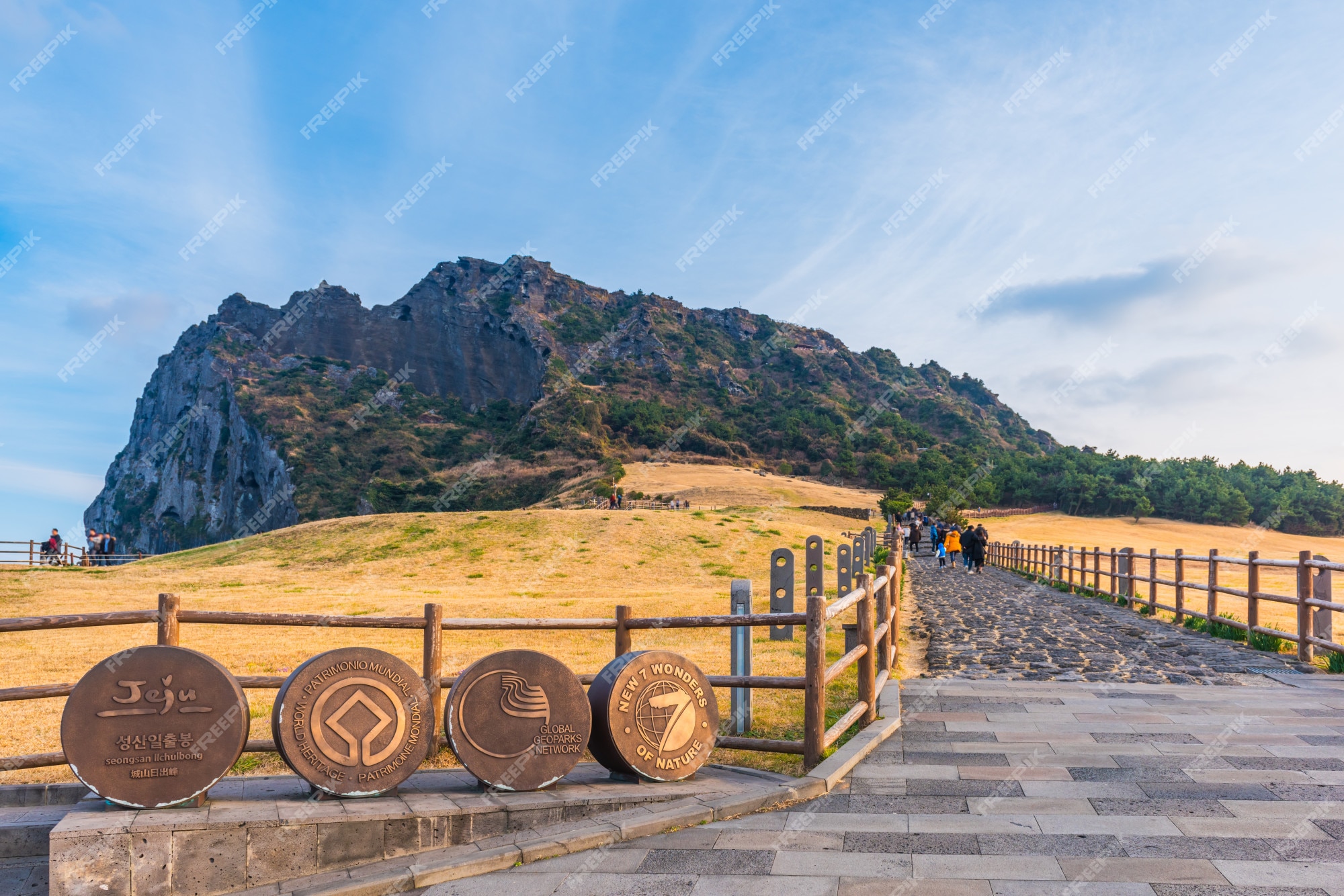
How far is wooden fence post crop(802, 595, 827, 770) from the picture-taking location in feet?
19.1

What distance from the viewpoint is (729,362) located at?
19775 cm

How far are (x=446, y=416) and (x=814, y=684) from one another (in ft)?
571

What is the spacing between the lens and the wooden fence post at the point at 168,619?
5.50 metres

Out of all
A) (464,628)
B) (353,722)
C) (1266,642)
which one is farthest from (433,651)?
(1266,642)

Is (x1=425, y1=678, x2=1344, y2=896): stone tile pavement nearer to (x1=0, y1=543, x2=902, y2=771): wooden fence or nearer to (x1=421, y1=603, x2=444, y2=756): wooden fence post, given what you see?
(x1=0, y1=543, x2=902, y2=771): wooden fence

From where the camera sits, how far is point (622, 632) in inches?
250

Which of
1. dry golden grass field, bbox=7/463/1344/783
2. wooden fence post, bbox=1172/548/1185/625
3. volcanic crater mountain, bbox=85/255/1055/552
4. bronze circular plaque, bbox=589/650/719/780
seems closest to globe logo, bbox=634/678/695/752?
bronze circular plaque, bbox=589/650/719/780

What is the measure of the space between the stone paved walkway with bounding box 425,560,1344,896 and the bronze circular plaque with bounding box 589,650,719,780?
0.67 meters

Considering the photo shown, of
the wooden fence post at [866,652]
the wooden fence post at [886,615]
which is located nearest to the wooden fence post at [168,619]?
the wooden fence post at [866,652]

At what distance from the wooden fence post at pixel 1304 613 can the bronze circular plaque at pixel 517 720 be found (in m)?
10.00

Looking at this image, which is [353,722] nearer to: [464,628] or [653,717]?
[464,628]

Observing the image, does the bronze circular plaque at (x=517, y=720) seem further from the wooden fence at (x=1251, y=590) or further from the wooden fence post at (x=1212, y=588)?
the wooden fence post at (x=1212, y=588)

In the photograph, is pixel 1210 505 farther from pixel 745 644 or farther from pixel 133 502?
pixel 133 502

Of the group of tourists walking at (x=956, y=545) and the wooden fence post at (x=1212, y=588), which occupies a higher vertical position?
the wooden fence post at (x=1212, y=588)
